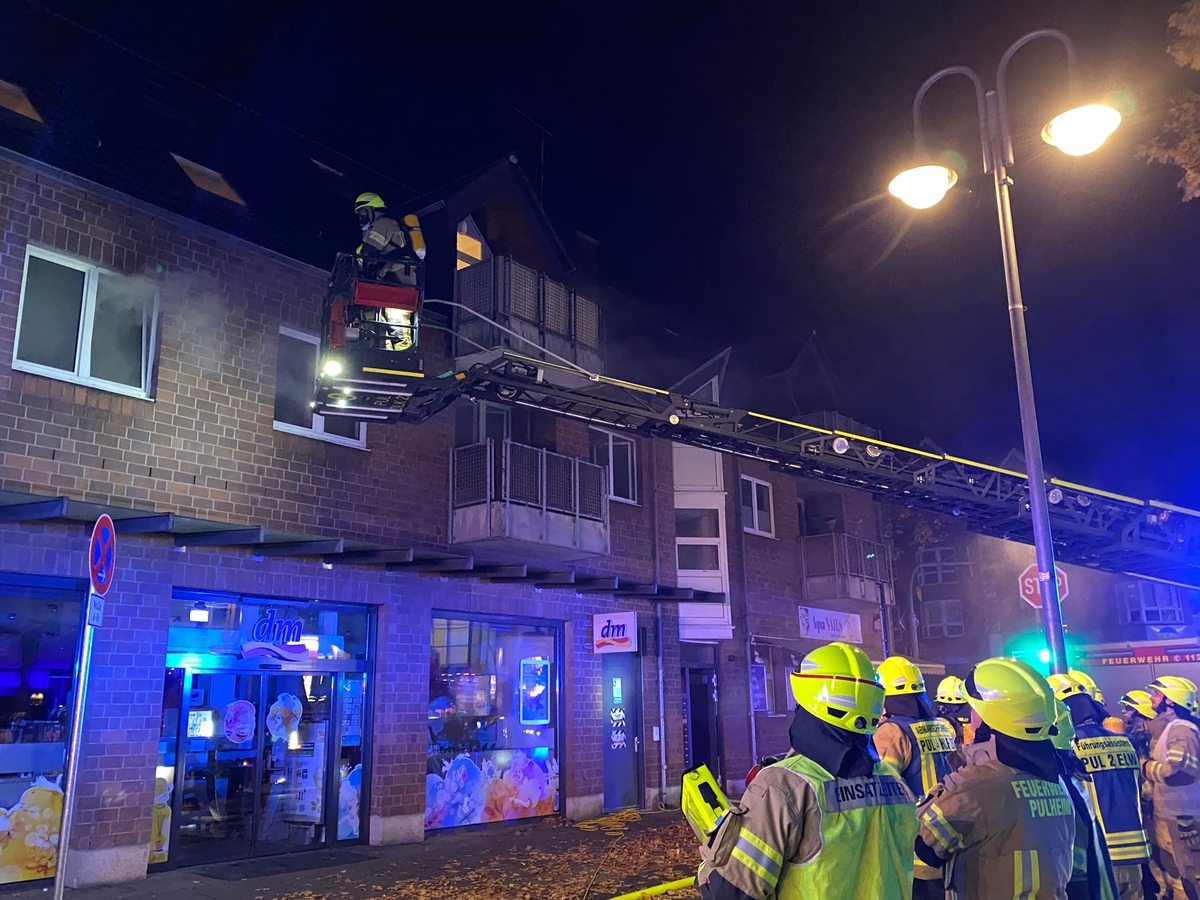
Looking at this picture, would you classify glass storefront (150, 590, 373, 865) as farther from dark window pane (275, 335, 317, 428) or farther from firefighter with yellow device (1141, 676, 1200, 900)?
firefighter with yellow device (1141, 676, 1200, 900)

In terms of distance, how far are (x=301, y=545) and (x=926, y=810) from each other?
947cm

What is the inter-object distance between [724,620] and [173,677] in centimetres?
1206

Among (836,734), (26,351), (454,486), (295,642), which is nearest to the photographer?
(836,734)

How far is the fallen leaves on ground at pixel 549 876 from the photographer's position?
32.0ft

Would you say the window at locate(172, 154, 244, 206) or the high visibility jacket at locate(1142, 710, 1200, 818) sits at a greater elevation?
the window at locate(172, 154, 244, 206)

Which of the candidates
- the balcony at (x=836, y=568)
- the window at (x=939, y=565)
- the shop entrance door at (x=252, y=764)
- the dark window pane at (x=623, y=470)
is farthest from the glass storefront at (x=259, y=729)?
the window at (x=939, y=565)

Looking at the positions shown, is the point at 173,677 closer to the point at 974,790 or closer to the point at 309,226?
the point at 309,226

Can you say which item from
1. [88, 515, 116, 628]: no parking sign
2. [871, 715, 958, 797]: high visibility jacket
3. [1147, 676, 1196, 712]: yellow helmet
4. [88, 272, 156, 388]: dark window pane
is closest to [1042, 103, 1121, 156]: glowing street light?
[1147, 676, 1196, 712]: yellow helmet

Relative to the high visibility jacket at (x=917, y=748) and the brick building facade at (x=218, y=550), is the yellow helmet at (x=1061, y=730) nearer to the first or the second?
→ the high visibility jacket at (x=917, y=748)

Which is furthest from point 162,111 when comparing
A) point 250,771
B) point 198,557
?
point 250,771

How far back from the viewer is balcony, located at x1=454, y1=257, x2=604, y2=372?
1566 cm

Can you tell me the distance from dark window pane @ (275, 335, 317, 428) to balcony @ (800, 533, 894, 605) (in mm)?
14073

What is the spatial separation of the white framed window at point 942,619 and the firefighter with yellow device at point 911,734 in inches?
1435

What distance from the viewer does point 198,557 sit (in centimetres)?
1145
